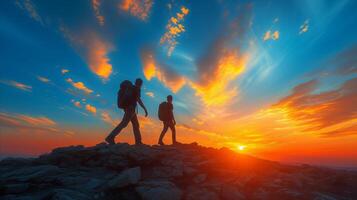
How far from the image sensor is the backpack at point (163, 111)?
17.8m

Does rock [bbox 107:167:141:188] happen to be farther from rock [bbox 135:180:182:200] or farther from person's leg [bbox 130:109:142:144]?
person's leg [bbox 130:109:142:144]

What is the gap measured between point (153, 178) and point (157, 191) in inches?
81.7

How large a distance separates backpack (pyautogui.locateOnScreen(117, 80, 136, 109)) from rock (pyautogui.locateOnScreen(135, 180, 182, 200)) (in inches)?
233

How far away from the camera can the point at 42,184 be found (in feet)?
30.0

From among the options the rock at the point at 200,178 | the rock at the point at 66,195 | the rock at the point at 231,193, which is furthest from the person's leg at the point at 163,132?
the rock at the point at 66,195

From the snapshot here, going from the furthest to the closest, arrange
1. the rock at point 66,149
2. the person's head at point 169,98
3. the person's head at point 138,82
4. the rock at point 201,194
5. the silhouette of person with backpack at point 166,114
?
the person's head at point 169,98
the silhouette of person with backpack at point 166,114
the person's head at point 138,82
the rock at point 66,149
the rock at point 201,194

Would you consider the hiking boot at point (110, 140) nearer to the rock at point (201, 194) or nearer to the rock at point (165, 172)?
the rock at point (165, 172)

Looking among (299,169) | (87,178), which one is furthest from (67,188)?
(299,169)

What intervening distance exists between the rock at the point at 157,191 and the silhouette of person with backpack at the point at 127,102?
17.1 feet

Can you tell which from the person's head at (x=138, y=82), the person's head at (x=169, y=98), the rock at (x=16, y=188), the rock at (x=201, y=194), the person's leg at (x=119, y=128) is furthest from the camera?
the person's head at (x=169, y=98)

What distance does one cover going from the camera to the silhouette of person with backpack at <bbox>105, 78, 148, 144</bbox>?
13.9 metres

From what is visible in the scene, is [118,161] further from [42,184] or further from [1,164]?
[1,164]

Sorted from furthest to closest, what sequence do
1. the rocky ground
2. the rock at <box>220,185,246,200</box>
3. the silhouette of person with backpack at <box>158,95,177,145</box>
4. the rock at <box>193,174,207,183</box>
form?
the silhouette of person with backpack at <box>158,95,177,145</box>, the rock at <box>193,174,207,183</box>, the rock at <box>220,185,246,200</box>, the rocky ground

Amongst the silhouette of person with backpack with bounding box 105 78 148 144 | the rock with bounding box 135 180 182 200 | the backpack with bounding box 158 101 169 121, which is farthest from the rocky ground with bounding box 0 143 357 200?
the backpack with bounding box 158 101 169 121
